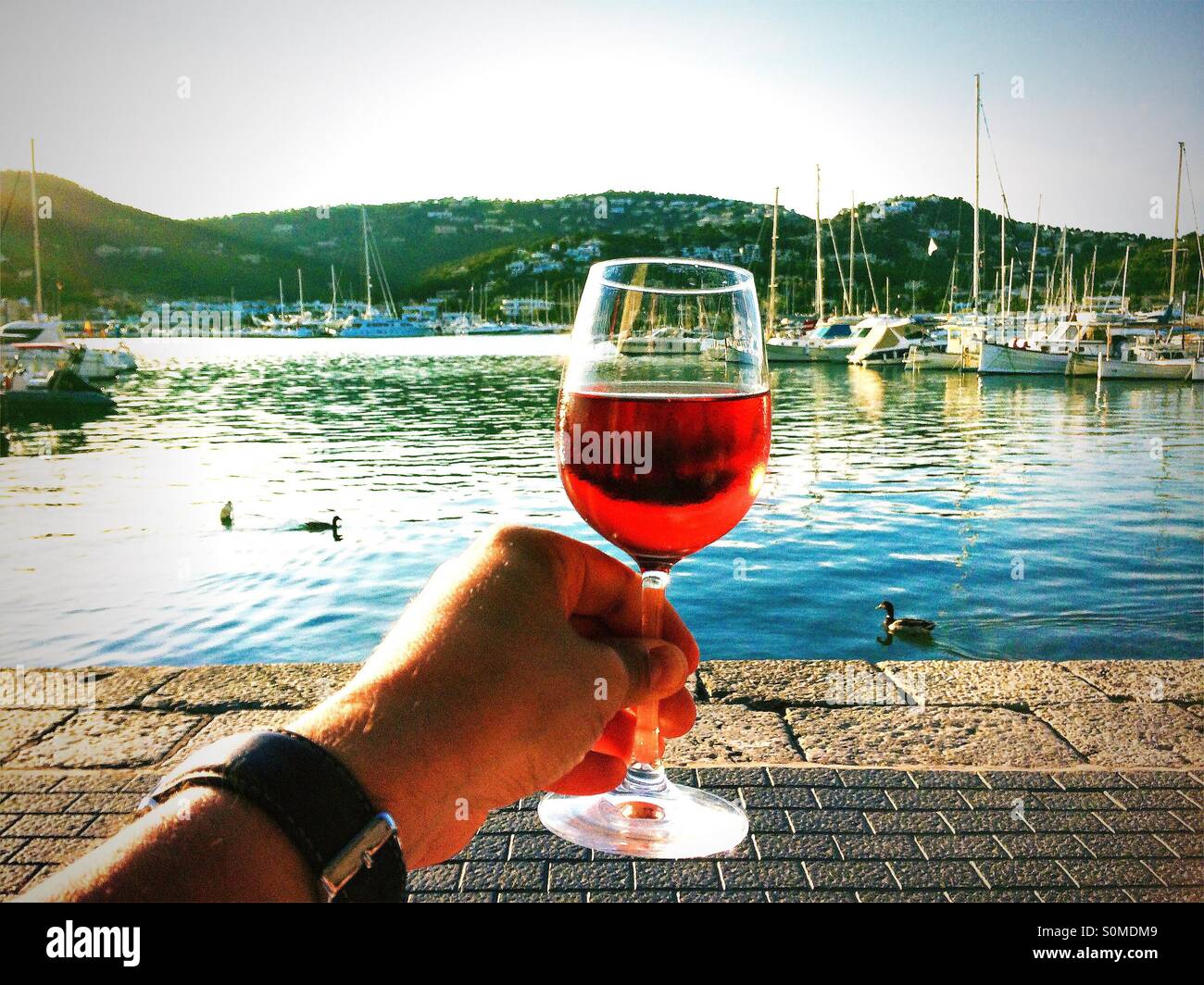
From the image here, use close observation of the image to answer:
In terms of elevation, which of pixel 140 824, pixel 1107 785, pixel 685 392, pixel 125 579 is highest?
pixel 685 392

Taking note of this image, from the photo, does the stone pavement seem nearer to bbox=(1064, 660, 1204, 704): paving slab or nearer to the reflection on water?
bbox=(1064, 660, 1204, 704): paving slab

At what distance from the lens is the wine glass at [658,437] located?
4.43 feet

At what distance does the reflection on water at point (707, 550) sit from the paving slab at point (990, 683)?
19.1 ft

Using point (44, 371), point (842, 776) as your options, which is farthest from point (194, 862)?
point (44, 371)

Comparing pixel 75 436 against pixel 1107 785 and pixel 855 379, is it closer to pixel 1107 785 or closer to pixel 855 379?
pixel 1107 785

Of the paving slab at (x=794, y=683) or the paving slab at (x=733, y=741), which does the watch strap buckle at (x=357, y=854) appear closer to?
the paving slab at (x=733, y=741)

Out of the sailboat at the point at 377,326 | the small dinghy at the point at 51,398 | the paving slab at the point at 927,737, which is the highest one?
the sailboat at the point at 377,326

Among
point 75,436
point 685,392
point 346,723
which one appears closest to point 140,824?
point 346,723

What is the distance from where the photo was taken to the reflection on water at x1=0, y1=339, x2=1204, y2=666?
11789 mm

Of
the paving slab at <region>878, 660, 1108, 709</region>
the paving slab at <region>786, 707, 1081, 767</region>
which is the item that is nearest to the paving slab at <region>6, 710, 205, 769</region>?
the paving slab at <region>786, 707, 1081, 767</region>

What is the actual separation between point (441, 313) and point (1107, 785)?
153655 mm

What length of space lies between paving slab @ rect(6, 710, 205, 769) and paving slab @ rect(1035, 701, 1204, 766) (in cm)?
352

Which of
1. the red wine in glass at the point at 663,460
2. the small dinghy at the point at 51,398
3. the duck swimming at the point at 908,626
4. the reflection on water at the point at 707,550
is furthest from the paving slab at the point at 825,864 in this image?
the small dinghy at the point at 51,398

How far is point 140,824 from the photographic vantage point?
0.88m
